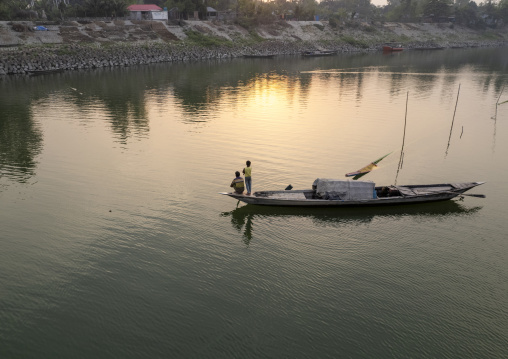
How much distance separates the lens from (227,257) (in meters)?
14.6

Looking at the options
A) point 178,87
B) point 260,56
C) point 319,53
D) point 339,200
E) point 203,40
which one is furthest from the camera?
point 319,53

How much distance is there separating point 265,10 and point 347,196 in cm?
11117

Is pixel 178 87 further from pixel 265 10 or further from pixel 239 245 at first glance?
pixel 265 10

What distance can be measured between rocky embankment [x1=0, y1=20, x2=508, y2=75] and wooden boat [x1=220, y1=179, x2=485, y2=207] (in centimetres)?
6229

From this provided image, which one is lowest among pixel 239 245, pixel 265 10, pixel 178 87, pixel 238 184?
pixel 239 245

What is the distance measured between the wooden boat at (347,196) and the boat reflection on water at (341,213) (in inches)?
13.7

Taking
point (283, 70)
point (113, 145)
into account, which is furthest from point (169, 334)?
point (283, 70)

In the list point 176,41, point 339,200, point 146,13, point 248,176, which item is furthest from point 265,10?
point 339,200

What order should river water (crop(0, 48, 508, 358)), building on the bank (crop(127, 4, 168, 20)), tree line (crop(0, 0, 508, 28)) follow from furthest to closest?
1. building on the bank (crop(127, 4, 168, 20))
2. tree line (crop(0, 0, 508, 28))
3. river water (crop(0, 48, 508, 358))

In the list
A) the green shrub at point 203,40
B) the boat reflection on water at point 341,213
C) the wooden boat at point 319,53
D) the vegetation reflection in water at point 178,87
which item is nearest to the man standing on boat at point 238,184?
the boat reflection on water at point 341,213

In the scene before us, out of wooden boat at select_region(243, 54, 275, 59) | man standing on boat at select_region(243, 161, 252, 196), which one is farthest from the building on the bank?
man standing on boat at select_region(243, 161, 252, 196)

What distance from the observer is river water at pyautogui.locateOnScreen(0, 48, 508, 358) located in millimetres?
10930

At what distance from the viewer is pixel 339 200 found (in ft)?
58.3

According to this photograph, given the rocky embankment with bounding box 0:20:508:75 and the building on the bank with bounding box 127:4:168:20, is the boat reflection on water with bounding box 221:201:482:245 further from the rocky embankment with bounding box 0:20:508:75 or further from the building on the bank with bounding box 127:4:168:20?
the building on the bank with bounding box 127:4:168:20
